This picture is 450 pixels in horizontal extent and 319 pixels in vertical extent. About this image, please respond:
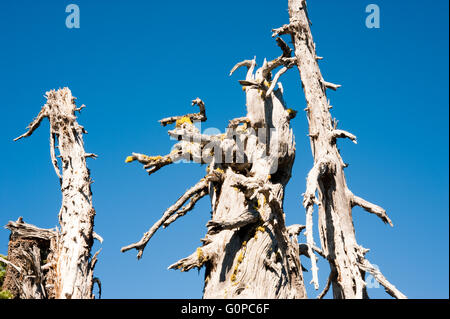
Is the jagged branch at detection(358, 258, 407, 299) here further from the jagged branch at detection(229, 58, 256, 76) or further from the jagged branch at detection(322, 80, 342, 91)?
the jagged branch at detection(229, 58, 256, 76)

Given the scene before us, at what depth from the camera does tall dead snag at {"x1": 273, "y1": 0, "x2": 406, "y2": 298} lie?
9.97 metres

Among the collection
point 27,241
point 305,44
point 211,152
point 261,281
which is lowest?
point 261,281

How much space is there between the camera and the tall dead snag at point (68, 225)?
1041cm

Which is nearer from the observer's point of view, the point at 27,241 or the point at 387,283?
the point at 387,283

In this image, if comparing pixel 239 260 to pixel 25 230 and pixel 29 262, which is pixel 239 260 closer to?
pixel 29 262

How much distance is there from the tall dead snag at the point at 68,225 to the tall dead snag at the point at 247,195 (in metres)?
1.66

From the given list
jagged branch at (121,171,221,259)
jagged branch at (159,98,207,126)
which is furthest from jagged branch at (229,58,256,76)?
jagged branch at (121,171,221,259)

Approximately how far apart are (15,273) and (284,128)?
23.0 feet

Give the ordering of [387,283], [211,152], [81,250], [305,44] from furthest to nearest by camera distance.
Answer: [211,152]
[305,44]
[81,250]
[387,283]

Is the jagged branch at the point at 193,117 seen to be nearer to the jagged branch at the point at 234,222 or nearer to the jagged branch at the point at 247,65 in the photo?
the jagged branch at the point at 247,65

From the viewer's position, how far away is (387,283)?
32.2ft

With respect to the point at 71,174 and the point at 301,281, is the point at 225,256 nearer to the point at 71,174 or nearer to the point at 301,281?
the point at 301,281

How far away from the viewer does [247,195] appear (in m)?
11.8
